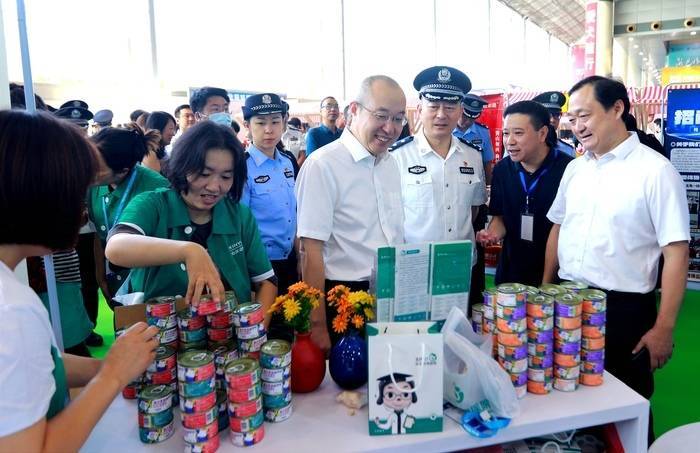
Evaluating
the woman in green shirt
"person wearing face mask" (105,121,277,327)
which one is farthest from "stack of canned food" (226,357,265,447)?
the woman in green shirt

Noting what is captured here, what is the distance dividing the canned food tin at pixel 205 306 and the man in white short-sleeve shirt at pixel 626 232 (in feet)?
4.49

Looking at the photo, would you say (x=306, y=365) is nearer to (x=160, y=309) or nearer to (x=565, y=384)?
(x=160, y=309)

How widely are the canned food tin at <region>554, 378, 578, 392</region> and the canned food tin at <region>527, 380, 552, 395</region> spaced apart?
2cm

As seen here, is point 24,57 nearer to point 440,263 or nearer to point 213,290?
point 213,290

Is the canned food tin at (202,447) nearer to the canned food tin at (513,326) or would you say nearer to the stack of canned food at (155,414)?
the stack of canned food at (155,414)

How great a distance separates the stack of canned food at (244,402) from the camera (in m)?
1.11

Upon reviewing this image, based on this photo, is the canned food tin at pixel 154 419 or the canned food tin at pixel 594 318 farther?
the canned food tin at pixel 594 318

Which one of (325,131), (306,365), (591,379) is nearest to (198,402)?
(306,365)

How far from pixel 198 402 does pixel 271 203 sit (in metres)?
1.98

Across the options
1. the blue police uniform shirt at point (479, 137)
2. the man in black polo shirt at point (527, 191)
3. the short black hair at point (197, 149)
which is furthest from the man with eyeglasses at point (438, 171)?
the blue police uniform shirt at point (479, 137)

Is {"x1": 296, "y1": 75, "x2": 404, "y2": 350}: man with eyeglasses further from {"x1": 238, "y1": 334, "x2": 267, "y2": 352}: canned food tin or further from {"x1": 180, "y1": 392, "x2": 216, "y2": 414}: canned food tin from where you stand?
{"x1": 180, "y1": 392, "x2": 216, "y2": 414}: canned food tin

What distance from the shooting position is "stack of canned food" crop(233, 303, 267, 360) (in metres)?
1.26

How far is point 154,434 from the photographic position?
115cm

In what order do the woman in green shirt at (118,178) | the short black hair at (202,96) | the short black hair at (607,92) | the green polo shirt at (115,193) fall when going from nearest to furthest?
the short black hair at (607,92)
the woman in green shirt at (118,178)
the green polo shirt at (115,193)
the short black hair at (202,96)
